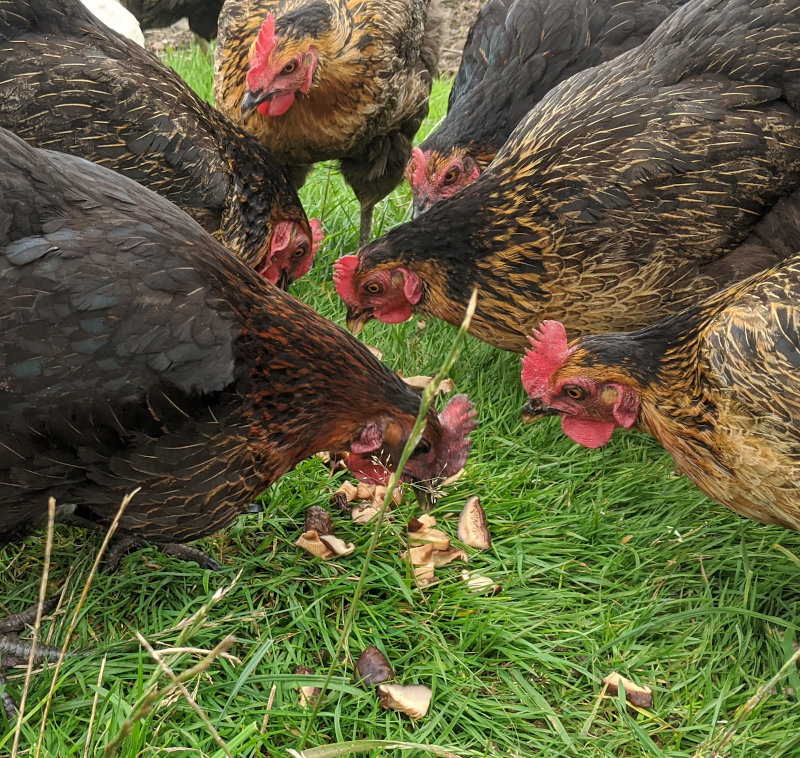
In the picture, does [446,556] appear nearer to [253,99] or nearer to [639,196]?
[639,196]

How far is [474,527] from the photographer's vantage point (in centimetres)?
312

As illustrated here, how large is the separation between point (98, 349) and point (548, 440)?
78.1 inches

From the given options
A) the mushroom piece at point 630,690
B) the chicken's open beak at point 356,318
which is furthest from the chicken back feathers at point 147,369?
the chicken's open beak at point 356,318

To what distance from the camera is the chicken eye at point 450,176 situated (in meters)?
4.20

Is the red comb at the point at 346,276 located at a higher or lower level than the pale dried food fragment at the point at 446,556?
higher

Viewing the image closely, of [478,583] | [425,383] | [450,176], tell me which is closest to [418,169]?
[450,176]

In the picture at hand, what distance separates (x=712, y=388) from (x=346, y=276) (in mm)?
1578

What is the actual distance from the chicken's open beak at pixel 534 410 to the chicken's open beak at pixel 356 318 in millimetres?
974

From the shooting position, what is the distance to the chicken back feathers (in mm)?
2193

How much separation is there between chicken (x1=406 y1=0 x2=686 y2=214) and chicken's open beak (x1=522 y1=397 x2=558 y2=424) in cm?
152

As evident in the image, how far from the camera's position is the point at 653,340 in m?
2.85

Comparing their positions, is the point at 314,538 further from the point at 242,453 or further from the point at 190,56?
the point at 190,56

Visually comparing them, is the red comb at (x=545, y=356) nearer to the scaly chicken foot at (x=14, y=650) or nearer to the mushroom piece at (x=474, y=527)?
the mushroom piece at (x=474, y=527)

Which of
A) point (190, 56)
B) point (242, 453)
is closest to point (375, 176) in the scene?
point (242, 453)
